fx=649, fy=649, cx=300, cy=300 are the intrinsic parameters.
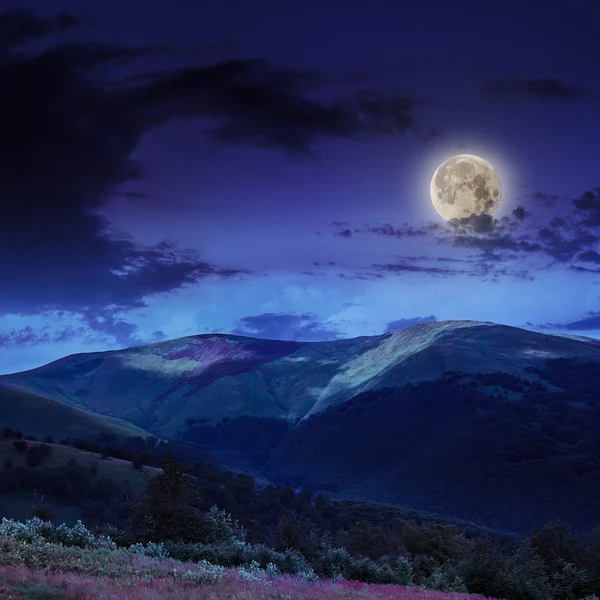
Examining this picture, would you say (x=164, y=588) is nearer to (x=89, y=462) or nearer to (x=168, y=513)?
(x=168, y=513)

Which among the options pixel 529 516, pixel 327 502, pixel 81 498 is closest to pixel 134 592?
pixel 81 498

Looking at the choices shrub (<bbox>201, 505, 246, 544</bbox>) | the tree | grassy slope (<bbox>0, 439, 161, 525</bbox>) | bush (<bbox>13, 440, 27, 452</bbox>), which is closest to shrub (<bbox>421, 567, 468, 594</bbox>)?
shrub (<bbox>201, 505, 246, 544</bbox>)

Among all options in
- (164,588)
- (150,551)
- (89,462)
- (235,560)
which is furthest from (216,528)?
(89,462)

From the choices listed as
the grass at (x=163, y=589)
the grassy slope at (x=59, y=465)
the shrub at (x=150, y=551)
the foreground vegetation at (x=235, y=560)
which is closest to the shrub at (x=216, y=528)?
the foreground vegetation at (x=235, y=560)

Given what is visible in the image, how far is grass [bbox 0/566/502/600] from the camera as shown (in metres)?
13.7

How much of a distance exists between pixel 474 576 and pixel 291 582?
42.9ft

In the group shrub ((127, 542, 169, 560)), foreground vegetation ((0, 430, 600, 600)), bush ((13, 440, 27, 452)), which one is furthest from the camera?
bush ((13, 440, 27, 452))

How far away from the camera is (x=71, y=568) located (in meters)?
17.0

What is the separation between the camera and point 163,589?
14.9 m

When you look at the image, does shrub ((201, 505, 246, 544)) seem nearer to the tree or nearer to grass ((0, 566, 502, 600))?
the tree

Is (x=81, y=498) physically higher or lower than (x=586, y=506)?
higher

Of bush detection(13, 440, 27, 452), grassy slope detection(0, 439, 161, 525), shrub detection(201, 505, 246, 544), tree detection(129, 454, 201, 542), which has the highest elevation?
tree detection(129, 454, 201, 542)

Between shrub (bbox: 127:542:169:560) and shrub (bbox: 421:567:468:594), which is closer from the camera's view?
shrub (bbox: 127:542:169:560)

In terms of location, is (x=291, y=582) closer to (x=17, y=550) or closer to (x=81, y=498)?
(x=17, y=550)
